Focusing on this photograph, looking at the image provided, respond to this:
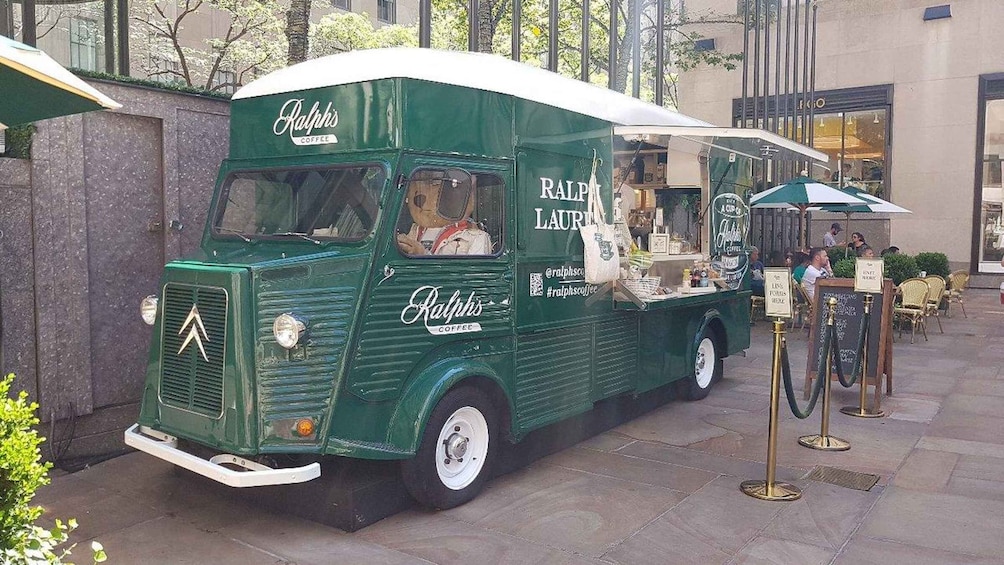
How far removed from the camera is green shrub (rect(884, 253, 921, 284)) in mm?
14102

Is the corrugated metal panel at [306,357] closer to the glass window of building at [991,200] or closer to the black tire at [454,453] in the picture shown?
the black tire at [454,453]

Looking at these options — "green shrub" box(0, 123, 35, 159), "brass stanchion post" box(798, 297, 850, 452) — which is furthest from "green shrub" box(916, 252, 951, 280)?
"green shrub" box(0, 123, 35, 159)

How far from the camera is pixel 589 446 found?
6.66m

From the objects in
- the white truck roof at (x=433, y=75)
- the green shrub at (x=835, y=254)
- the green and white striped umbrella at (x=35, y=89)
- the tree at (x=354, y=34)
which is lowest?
the green shrub at (x=835, y=254)

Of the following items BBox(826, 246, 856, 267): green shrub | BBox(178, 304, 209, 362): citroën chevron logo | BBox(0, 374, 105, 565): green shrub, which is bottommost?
BBox(0, 374, 105, 565): green shrub

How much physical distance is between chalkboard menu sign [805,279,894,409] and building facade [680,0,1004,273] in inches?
459

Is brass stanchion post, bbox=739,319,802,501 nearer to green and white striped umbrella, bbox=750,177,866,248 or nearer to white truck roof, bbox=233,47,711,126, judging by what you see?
white truck roof, bbox=233,47,711,126

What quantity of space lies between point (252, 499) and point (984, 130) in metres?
20.8

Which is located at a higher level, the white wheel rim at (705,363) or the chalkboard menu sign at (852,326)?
the chalkboard menu sign at (852,326)

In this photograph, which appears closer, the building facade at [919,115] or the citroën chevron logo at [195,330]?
the citroën chevron logo at [195,330]

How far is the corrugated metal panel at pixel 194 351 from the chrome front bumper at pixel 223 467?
0.87 feet

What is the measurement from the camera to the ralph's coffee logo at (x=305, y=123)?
511 cm

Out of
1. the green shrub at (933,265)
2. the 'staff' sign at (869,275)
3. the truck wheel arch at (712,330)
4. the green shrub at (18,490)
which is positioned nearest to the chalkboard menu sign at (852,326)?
the 'staff' sign at (869,275)

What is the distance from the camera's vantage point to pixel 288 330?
4328 millimetres
